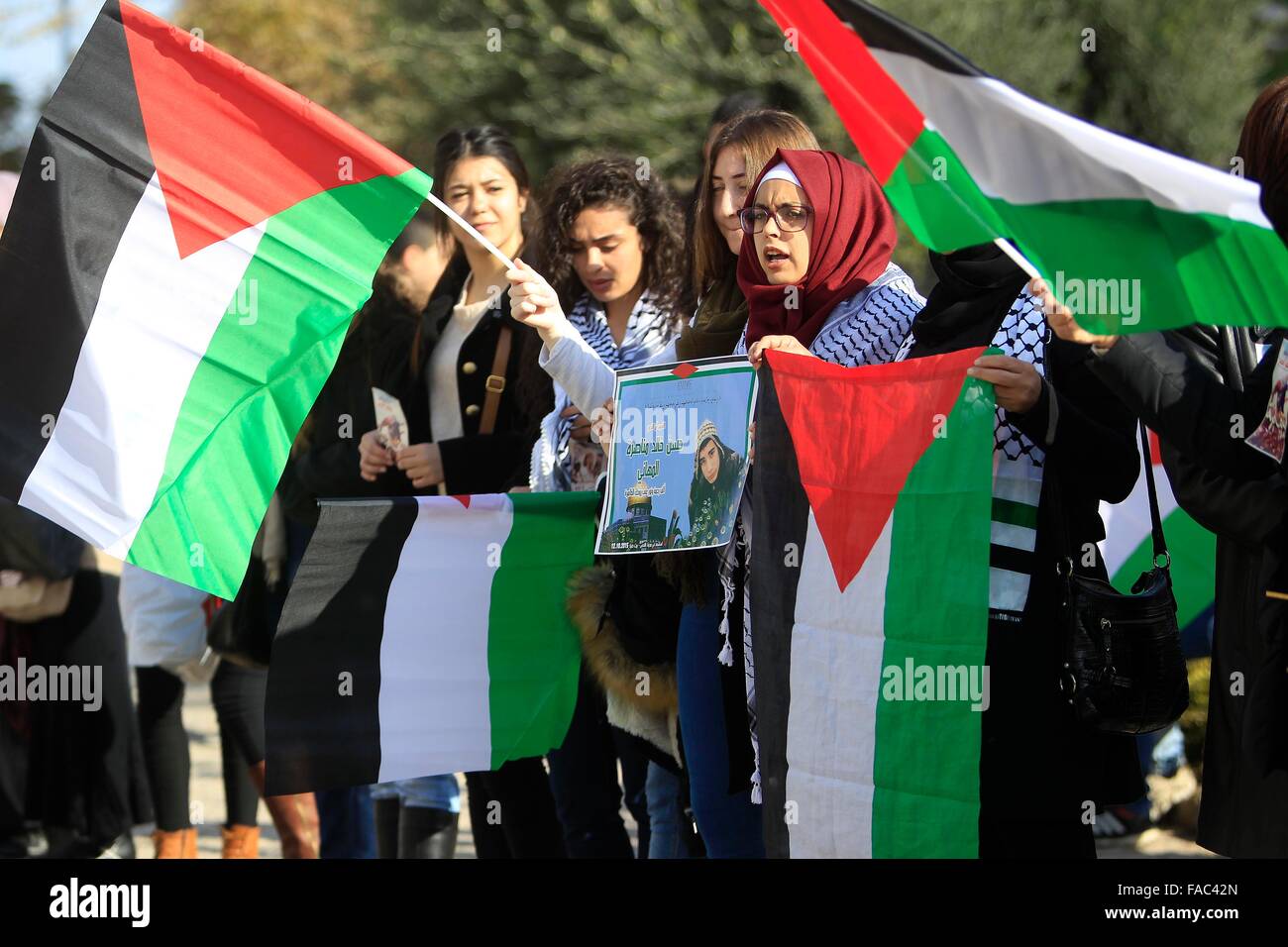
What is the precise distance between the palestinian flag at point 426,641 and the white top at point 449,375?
0.62m

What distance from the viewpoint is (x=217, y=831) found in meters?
6.73

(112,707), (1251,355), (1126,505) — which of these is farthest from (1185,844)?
(112,707)

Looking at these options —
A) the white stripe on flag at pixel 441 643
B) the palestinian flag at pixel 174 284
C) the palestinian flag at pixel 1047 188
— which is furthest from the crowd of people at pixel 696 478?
the palestinian flag at pixel 174 284

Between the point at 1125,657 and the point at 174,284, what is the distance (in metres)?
2.30

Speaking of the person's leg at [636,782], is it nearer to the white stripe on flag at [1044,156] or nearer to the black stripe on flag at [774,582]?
the black stripe on flag at [774,582]

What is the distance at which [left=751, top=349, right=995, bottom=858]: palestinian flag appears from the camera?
3363 mm

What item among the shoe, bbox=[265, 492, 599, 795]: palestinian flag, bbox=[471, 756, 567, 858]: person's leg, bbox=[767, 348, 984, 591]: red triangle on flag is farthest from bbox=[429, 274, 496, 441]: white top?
the shoe

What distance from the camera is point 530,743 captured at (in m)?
4.38

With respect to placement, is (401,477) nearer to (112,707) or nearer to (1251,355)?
(112,707)

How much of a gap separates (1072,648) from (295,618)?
1.95 metres

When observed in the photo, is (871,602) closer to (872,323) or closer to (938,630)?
(938,630)

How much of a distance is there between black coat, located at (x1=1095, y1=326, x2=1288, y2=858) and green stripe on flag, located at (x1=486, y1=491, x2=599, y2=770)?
5.61ft

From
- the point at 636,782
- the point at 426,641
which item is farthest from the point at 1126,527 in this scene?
the point at 426,641

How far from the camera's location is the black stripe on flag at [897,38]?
3098 millimetres
